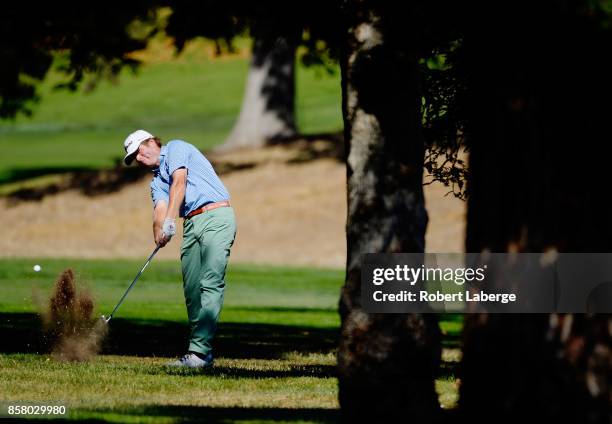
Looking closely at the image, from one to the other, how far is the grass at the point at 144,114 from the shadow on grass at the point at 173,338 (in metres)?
24.7

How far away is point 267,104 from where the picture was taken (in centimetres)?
3797

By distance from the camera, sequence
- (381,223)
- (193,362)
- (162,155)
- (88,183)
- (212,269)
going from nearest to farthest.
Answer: (381,223), (212,269), (193,362), (162,155), (88,183)

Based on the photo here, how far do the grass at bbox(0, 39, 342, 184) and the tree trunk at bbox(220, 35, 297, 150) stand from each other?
2.98 metres

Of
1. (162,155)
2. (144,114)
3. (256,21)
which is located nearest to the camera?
(162,155)

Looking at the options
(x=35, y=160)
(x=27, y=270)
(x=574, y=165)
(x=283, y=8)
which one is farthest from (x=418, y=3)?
(x=35, y=160)

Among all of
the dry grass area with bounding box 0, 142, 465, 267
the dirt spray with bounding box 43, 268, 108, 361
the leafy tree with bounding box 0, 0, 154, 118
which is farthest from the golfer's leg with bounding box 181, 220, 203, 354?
the dry grass area with bounding box 0, 142, 465, 267

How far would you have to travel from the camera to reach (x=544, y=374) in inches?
236

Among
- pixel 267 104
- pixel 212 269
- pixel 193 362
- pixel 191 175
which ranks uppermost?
pixel 267 104

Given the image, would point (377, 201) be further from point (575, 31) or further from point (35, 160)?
point (35, 160)

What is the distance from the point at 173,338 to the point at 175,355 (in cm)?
207

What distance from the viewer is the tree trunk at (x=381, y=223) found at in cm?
671

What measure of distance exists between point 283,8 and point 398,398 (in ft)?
15.7

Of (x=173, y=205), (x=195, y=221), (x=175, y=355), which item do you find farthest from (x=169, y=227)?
(x=175, y=355)

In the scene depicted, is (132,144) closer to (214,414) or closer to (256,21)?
(256,21)
